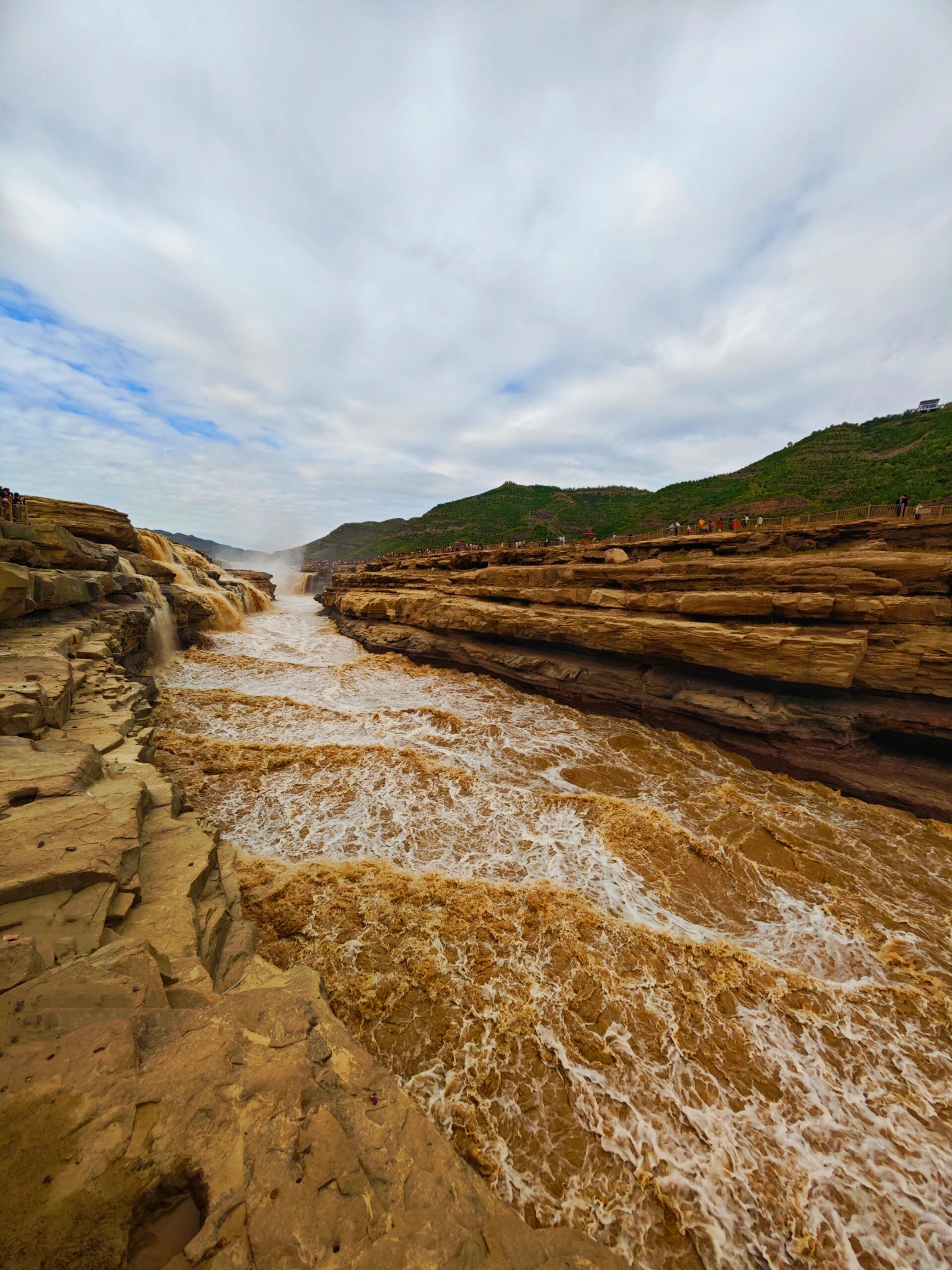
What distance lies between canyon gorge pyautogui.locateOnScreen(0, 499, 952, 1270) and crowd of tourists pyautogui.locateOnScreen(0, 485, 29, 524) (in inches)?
86.3

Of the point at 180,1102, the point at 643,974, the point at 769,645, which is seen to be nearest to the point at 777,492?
the point at 769,645

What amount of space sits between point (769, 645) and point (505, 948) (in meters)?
7.42

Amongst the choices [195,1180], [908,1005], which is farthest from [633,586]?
[195,1180]

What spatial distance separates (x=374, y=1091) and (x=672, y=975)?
130 inches

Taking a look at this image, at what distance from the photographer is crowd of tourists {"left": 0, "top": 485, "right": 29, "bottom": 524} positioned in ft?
37.5

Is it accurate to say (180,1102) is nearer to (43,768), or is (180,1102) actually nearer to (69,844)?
(69,844)

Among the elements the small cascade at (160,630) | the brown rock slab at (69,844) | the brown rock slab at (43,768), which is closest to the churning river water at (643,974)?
the brown rock slab at (69,844)

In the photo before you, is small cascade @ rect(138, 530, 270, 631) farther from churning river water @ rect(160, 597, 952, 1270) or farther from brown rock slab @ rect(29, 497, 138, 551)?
churning river water @ rect(160, 597, 952, 1270)

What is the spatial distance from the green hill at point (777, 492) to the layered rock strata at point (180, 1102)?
30.8m

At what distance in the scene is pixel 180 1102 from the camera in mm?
1991

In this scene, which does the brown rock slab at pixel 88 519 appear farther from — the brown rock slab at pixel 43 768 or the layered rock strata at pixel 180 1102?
the layered rock strata at pixel 180 1102

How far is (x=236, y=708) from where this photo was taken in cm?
1034

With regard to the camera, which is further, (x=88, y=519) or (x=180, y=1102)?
(x=88, y=519)

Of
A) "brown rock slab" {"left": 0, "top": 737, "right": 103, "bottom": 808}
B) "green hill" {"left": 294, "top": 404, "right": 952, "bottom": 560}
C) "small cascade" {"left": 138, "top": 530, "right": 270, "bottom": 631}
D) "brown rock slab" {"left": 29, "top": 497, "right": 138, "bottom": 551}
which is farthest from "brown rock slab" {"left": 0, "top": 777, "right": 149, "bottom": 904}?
"green hill" {"left": 294, "top": 404, "right": 952, "bottom": 560}
